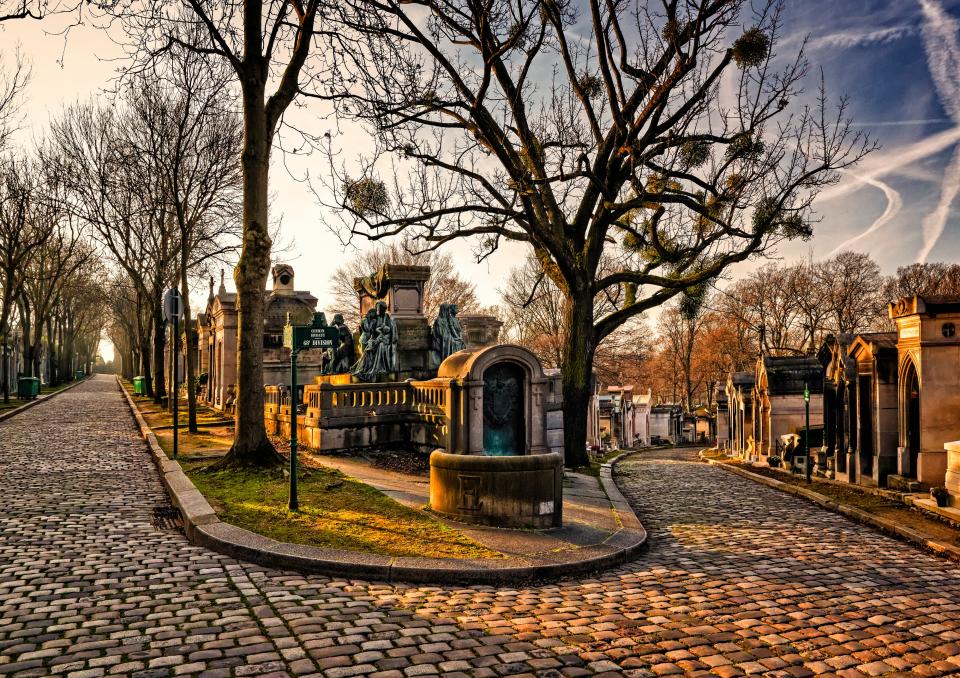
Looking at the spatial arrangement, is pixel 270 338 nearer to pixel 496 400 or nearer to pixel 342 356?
pixel 342 356

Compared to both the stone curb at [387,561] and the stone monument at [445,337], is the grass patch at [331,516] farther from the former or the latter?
the stone monument at [445,337]

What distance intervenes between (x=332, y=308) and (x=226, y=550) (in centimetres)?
4463

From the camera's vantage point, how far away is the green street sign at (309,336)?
8.72 m

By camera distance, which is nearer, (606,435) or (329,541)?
(329,541)

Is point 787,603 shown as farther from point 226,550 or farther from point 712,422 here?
point 712,422

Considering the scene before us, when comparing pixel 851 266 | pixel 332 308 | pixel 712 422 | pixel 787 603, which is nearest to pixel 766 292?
pixel 851 266

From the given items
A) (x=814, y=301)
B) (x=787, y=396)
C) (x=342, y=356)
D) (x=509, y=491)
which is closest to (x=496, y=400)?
(x=509, y=491)

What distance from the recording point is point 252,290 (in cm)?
1133

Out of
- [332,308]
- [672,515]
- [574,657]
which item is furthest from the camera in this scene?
[332,308]

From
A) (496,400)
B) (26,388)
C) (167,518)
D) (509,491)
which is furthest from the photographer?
(26,388)

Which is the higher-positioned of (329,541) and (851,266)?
(851,266)

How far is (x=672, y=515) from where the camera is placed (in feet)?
36.1

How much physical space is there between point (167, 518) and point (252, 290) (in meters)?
4.10

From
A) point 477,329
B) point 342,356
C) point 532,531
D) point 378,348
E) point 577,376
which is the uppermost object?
point 477,329
